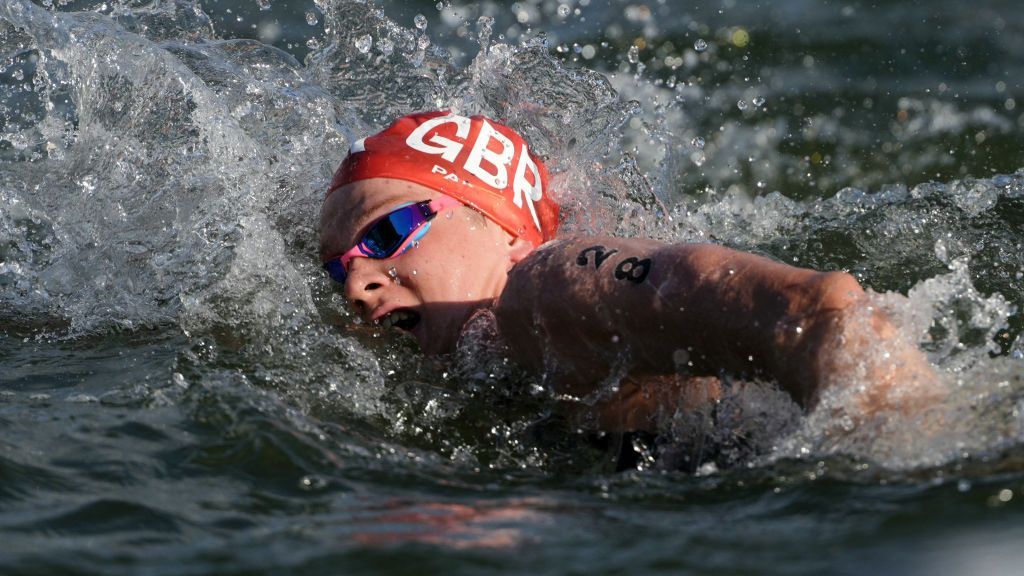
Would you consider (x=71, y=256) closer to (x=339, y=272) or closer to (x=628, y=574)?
(x=339, y=272)

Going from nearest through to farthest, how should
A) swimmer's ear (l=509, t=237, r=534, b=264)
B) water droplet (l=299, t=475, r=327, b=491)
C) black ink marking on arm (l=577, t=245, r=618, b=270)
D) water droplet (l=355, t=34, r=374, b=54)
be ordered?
water droplet (l=299, t=475, r=327, b=491), black ink marking on arm (l=577, t=245, r=618, b=270), swimmer's ear (l=509, t=237, r=534, b=264), water droplet (l=355, t=34, r=374, b=54)

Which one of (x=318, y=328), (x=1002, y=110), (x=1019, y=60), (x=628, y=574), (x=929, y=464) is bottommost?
(x=628, y=574)

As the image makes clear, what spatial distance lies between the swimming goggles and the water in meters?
0.30

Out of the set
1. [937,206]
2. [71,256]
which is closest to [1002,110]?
[937,206]

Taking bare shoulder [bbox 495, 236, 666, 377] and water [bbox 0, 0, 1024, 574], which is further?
bare shoulder [bbox 495, 236, 666, 377]

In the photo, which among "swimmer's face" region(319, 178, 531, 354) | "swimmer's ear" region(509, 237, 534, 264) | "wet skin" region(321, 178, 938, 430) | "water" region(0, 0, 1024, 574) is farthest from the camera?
"swimmer's ear" region(509, 237, 534, 264)

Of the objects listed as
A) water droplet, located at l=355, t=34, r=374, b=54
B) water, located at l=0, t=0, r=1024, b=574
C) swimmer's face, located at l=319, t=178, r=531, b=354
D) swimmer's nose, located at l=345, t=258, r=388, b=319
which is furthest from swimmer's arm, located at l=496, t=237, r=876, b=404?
water droplet, located at l=355, t=34, r=374, b=54

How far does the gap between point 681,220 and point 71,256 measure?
9.69 feet

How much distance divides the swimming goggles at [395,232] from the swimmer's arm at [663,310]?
2.23 ft

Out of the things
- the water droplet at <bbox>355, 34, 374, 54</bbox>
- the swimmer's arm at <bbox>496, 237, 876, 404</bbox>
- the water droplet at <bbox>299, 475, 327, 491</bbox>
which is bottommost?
the water droplet at <bbox>299, 475, 327, 491</bbox>

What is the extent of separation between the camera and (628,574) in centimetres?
257

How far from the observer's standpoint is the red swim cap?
452 centimetres

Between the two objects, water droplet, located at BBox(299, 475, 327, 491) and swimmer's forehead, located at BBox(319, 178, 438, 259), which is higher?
swimmer's forehead, located at BBox(319, 178, 438, 259)

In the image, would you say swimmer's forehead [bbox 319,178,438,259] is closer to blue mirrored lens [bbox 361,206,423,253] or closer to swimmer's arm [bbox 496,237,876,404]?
blue mirrored lens [bbox 361,206,423,253]
